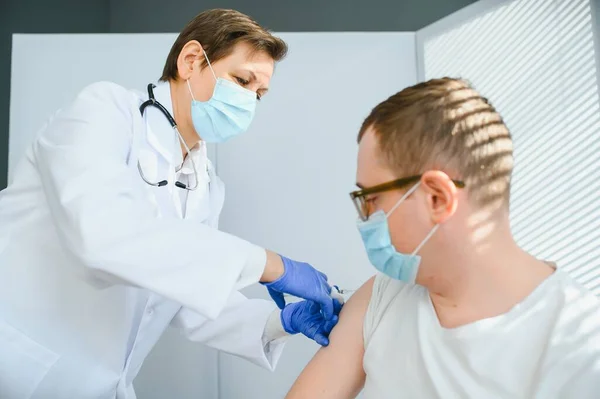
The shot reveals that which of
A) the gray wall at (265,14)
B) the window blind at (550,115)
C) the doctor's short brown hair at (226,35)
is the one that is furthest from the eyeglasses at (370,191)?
the gray wall at (265,14)

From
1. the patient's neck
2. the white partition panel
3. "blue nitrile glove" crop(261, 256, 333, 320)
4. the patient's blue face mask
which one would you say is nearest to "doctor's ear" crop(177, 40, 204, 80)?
the white partition panel

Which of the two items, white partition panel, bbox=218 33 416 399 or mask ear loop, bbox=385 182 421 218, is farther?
white partition panel, bbox=218 33 416 399

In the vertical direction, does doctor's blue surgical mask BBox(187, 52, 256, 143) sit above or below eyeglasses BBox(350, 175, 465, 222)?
above

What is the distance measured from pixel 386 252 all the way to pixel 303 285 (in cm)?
25

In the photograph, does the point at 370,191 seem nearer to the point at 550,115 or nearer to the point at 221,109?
the point at 221,109

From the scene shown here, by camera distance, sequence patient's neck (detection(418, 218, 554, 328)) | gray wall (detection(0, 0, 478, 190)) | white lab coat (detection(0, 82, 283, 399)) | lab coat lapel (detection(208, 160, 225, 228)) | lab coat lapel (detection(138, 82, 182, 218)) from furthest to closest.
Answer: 1. gray wall (detection(0, 0, 478, 190))
2. lab coat lapel (detection(208, 160, 225, 228))
3. lab coat lapel (detection(138, 82, 182, 218))
4. white lab coat (detection(0, 82, 283, 399))
5. patient's neck (detection(418, 218, 554, 328))

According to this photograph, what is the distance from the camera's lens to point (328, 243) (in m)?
2.16

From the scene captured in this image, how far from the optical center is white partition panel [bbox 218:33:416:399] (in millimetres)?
2141

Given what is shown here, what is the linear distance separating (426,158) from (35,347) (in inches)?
37.3

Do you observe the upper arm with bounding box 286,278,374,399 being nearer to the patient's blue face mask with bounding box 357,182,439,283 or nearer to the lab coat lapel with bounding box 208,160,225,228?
the patient's blue face mask with bounding box 357,182,439,283

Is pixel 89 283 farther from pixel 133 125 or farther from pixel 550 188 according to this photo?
pixel 550 188

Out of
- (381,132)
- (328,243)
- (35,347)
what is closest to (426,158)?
(381,132)

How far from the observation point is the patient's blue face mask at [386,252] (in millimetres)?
1110

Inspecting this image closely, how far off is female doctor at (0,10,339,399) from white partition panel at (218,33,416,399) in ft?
1.20
